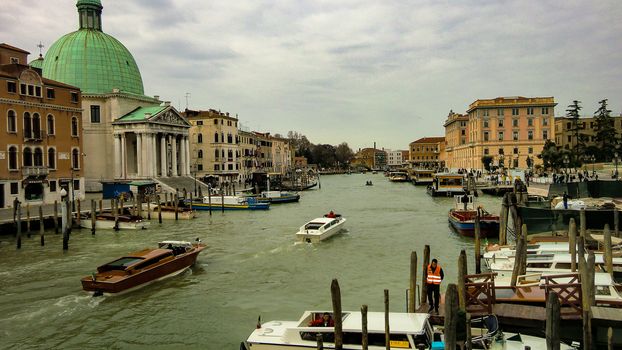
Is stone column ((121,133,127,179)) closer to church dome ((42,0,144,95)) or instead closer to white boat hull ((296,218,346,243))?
church dome ((42,0,144,95))

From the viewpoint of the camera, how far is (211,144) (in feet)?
→ 248

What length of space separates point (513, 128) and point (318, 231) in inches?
2546

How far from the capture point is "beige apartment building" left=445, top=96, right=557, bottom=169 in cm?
8081

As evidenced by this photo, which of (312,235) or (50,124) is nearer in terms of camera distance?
(312,235)

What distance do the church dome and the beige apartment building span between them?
180 feet

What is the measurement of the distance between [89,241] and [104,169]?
3630cm

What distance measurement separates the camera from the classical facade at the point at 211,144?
75.8m

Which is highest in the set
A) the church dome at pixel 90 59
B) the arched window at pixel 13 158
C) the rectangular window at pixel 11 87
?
the church dome at pixel 90 59

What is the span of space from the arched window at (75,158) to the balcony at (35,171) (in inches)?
134

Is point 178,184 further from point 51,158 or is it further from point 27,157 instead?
point 27,157

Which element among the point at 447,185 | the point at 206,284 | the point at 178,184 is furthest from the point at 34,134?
the point at 447,185

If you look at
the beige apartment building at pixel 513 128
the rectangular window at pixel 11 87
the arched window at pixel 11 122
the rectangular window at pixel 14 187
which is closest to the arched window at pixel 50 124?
the arched window at pixel 11 122

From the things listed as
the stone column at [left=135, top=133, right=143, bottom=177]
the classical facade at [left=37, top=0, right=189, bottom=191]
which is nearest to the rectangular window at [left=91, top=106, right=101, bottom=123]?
the classical facade at [left=37, top=0, right=189, bottom=191]

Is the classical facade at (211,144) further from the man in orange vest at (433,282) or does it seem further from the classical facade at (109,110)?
the man in orange vest at (433,282)
